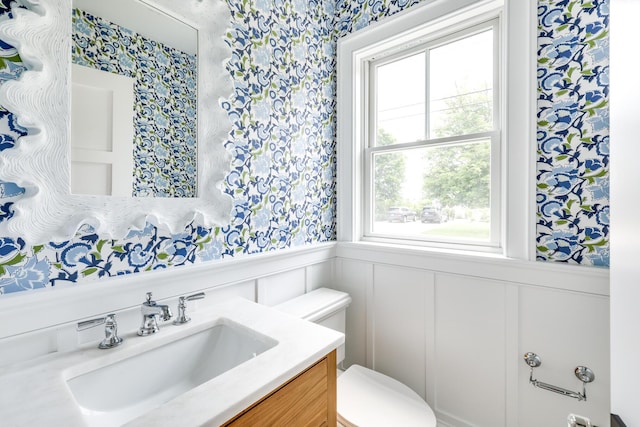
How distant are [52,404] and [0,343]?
11.5 inches

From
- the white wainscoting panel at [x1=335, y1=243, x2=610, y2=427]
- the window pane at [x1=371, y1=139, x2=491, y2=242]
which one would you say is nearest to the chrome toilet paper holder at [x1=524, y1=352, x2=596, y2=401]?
the white wainscoting panel at [x1=335, y1=243, x2=610, y2=427]

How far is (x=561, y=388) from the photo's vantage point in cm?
119

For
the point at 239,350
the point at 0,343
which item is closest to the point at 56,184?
the point at 0,343

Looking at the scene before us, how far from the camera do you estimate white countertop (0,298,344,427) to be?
0.62 meters

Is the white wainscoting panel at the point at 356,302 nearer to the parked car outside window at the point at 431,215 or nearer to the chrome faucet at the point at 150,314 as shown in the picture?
the parked car outside window at the point at 431,215

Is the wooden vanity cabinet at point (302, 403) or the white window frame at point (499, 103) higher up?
the white window frame at point (499, 103)

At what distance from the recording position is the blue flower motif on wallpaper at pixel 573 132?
1129mm

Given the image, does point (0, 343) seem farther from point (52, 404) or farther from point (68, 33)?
point (68, 33)

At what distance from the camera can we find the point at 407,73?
1.75m

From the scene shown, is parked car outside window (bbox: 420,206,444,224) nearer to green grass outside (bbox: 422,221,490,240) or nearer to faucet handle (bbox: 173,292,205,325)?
green grass outside (bbox: 422,221,490,240)

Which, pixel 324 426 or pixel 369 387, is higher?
pixel 324 426

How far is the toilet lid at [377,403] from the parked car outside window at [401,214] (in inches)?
33.1

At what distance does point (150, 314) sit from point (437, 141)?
1.52 meters

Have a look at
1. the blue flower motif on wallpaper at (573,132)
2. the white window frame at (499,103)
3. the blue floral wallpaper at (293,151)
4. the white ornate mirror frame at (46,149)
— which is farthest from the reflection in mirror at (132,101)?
the blue flower motif on wallpaper at (573,132)
